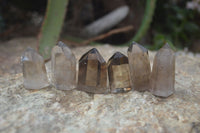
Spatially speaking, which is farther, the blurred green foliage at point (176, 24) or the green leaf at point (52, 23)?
the blurred green foliage at point (176, 24)

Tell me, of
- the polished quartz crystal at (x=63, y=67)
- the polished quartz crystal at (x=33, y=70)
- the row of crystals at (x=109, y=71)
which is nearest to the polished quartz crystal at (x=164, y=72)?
the row of crystals at (x=109, y=71)

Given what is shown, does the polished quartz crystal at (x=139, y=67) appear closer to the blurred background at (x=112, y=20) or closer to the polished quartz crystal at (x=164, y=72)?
the polished quartz crystal at (x=164, y=72)

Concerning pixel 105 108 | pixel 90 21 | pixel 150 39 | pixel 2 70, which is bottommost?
pixel 105 108

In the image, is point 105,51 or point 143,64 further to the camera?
point 105,51

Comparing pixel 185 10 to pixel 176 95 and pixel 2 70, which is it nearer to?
pixel 176 95

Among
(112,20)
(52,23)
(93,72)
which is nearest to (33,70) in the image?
(93,72)

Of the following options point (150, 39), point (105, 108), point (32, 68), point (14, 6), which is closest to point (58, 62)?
point (32, 68)

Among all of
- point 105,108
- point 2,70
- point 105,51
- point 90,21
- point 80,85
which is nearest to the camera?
point 105,108

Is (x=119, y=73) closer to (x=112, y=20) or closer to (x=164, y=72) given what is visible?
(x=164, y=72)

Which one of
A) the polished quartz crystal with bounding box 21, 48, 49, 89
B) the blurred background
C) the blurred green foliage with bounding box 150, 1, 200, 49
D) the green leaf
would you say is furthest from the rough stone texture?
the blurred green foliage with bounding box 150, 1, 200, 49
